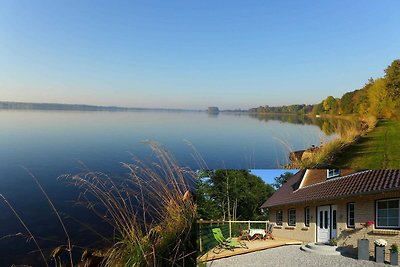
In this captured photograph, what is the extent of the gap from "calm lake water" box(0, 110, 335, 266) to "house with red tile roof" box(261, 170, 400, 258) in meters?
1.44

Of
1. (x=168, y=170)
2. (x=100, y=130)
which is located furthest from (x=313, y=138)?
(x=100, y=130)

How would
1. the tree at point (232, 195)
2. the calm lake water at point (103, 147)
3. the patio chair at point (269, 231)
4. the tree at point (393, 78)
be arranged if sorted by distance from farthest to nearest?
the calm lake water at point (103, 147) → the tree at point (393, 78) → the tree at point (232, 195) → the patio chair at point (269, 231)

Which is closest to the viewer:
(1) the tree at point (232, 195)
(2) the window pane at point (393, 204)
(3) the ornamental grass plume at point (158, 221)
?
(2) the window pane at point (393, 204)

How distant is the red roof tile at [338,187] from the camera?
10.6 ft

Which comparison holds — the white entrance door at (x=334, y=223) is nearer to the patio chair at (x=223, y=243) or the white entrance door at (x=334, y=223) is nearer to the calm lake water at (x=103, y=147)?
the patio chair at (x=223, y=243)

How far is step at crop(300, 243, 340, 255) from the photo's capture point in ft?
10.8

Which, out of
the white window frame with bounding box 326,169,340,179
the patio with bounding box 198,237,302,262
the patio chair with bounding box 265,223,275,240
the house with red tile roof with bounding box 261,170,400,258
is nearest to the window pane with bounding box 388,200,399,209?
the house with red tile roof with bounding box 261,170,400,258

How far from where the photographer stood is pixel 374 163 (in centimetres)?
407

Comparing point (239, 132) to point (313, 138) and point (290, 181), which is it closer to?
point (313, 138)

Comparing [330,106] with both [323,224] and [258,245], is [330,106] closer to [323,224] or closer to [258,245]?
[323,224]

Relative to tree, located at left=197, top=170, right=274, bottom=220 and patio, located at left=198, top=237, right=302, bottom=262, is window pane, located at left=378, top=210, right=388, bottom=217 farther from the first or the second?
tree, located at left=197, top=170, right=274, bottom=220

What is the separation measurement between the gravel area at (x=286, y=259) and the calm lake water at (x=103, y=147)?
5.74ft

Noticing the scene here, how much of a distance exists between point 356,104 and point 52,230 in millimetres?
8466

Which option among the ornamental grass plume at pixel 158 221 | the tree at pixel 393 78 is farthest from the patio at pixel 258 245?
the tree at pixel 393 78
